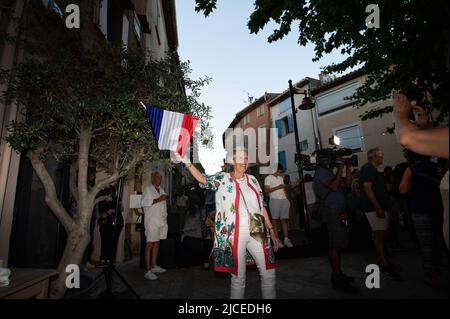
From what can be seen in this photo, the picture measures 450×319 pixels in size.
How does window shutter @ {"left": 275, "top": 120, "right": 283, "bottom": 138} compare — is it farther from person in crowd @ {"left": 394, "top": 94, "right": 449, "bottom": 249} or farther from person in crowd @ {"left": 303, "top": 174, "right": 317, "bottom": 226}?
person in crowd @ {"left": 394, "top": 94, "right": 449, "bottom": 249}

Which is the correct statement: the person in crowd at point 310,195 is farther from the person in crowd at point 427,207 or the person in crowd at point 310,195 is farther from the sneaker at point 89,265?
the sneaker at point 89,265

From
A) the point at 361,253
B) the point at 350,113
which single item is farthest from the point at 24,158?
the point at 350,113

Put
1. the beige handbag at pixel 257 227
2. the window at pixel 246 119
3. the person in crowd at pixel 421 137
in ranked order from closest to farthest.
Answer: the person in crowd at pixel 421 137 → the beige handbag at pixel 257 227 → the window at pixel 246 119

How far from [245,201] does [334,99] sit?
17.8 m

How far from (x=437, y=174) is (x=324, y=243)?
3312 mm

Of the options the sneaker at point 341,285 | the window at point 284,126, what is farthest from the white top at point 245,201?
the window at point 284,126

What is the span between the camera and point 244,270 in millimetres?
2570

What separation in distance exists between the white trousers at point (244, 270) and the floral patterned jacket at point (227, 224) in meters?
0.04

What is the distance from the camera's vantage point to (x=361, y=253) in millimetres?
5668

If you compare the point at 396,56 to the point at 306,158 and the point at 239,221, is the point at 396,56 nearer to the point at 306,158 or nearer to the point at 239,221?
the point at 306,158

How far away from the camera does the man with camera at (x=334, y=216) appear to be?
3598mm

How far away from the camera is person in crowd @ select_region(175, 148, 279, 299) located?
257 centimetres

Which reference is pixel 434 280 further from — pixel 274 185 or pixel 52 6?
pixel 52 6

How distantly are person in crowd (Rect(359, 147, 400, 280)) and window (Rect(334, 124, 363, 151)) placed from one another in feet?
45.3
